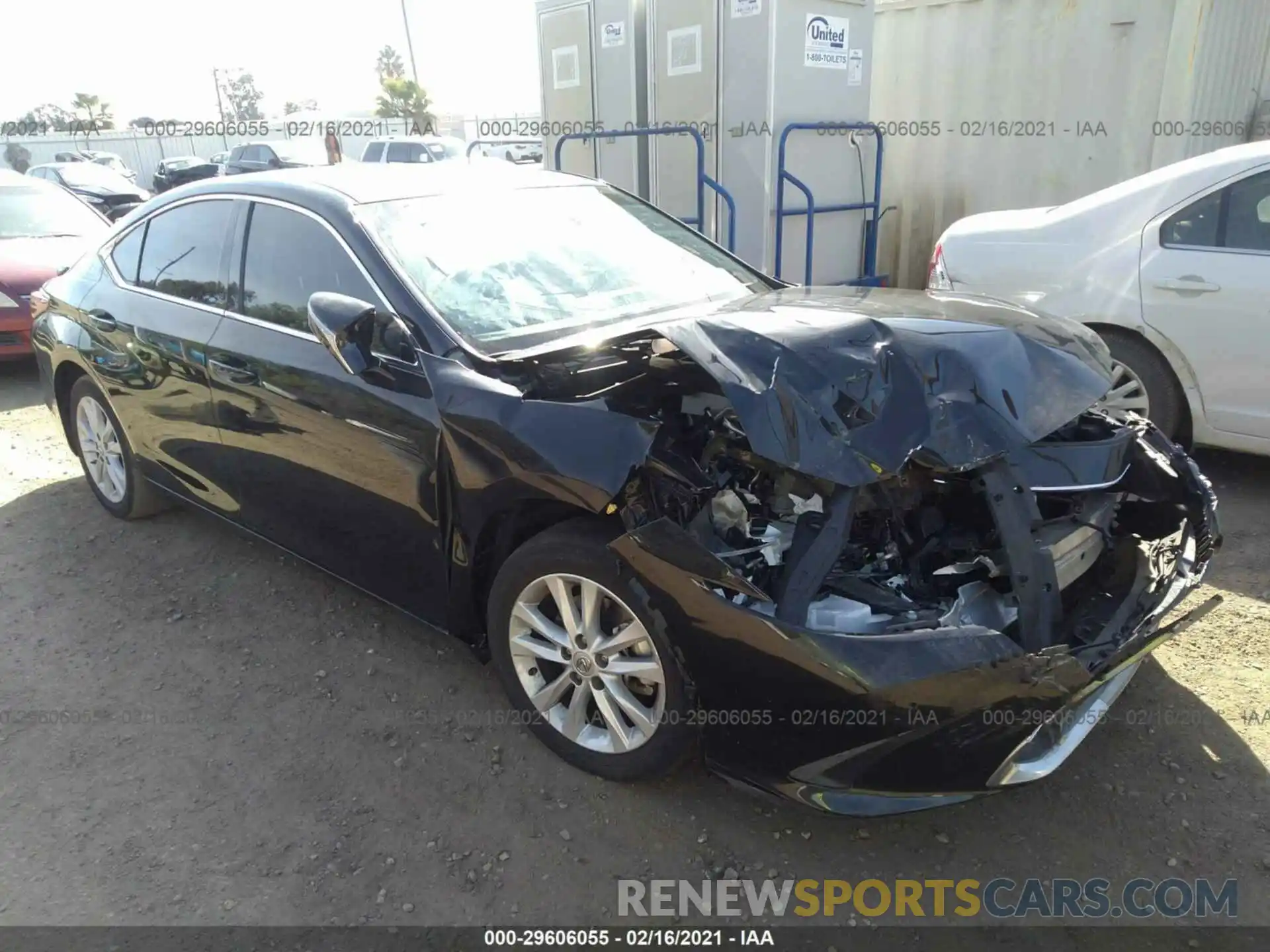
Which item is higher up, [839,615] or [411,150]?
[411,150]

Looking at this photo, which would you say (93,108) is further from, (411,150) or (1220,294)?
(1220,294)

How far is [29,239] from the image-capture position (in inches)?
326

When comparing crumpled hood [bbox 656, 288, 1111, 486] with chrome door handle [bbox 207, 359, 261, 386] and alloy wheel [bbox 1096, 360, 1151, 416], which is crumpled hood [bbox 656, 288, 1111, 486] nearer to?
alloy wheel [bbox 1096, 360, 1151, 416]

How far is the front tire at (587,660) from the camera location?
244cm

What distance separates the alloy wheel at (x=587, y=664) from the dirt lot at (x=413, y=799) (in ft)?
0.69

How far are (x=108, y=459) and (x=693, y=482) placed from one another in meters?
3.64

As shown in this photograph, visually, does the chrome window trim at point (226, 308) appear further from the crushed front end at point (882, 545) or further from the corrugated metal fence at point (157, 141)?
the corrugated metal fence at point (157, 141)

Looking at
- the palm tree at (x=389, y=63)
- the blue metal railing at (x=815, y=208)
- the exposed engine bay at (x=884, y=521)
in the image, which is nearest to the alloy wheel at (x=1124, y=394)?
the exposed engine bay at (x=884, y=521)

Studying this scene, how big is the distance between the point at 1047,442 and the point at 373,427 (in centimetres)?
207

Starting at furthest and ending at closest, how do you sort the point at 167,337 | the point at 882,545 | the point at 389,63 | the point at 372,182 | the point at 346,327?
the point at 389,63 → the point at 167,337 → the point at 372,182 → the point at 346,327 → the point at 882,545

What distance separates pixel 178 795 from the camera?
2.79 meters

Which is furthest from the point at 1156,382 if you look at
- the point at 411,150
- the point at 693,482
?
the point at 411,150

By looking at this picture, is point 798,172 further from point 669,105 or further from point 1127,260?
point 1127,260

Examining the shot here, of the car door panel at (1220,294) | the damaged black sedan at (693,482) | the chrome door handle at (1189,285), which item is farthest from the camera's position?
the chrome door handle at (1189,285)
